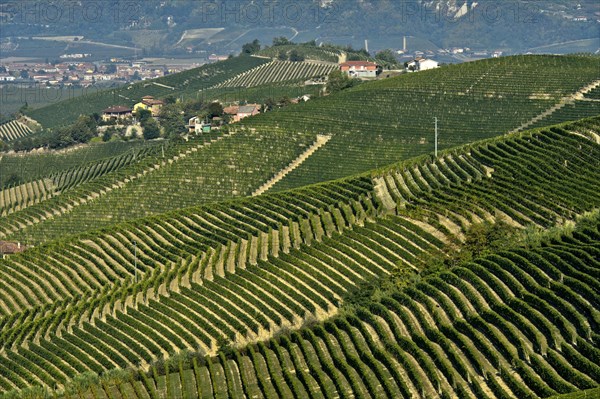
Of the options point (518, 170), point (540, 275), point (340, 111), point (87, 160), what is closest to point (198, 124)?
point (87, 160)

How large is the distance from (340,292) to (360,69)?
3695 inches

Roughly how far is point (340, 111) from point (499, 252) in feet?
165

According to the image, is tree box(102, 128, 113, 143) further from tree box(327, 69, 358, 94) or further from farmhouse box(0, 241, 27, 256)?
farmhouse box(0, 241, 27, 256)

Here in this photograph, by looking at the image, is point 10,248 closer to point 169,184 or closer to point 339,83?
point 169,184

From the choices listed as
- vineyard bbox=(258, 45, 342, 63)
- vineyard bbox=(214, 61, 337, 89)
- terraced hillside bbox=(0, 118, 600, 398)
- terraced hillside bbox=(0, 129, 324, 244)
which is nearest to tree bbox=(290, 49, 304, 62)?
vineyard bbox=(258, 45, 342, 63)

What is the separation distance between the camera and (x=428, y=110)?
3944 inches

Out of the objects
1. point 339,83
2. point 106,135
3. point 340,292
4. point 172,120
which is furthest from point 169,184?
point 172,120

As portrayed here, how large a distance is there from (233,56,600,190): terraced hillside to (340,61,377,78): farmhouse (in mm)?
28617

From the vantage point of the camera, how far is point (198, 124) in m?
125

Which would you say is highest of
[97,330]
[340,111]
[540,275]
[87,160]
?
[540,275]

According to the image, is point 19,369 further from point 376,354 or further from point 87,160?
point 87,160

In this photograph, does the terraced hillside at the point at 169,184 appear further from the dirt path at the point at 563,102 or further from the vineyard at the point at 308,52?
the vineyard at the point at 308,52

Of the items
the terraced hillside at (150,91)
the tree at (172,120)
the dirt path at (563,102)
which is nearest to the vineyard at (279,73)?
the terraced hillside at (150,91)

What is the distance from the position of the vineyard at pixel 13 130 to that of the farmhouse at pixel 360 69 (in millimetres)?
44927
